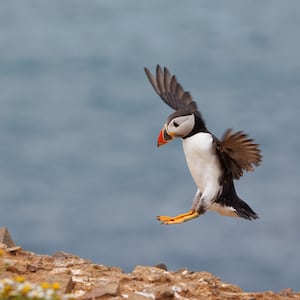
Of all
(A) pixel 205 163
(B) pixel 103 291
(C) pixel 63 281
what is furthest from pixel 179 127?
(C) pixel 63 281

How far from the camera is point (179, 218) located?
1055cm

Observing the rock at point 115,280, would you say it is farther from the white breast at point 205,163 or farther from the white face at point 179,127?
the white face at point 179,127

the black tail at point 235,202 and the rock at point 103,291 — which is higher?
the black tail at point 235,202

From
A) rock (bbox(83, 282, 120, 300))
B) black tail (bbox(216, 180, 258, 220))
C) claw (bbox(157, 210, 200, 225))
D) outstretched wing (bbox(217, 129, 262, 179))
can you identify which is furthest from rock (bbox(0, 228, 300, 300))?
outstretched wing (bbox(217, 129, 262, 179))

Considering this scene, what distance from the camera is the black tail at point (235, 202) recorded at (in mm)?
10570

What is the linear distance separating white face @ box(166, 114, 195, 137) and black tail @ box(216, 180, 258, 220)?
102cm

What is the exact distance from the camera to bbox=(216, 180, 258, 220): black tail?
10.6 m

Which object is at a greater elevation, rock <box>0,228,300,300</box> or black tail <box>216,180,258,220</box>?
black tail <box>216,180,258,220</box>

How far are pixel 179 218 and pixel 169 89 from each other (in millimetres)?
2643

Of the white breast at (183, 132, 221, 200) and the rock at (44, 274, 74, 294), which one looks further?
the white breast at (183, 132, 221, 200)

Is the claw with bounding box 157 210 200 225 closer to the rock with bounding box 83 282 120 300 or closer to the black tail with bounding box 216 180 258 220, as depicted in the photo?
the black tail with bounding box 216 180 258 220

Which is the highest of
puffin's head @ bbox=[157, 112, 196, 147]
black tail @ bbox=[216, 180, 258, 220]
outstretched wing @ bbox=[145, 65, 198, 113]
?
outstretched wing @ bbox=[145, 65, 198, 113]

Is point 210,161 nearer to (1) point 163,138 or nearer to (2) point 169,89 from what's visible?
(1) point 163,138

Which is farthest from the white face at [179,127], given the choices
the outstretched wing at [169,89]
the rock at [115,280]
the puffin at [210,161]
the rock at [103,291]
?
the rock at [103,291]
